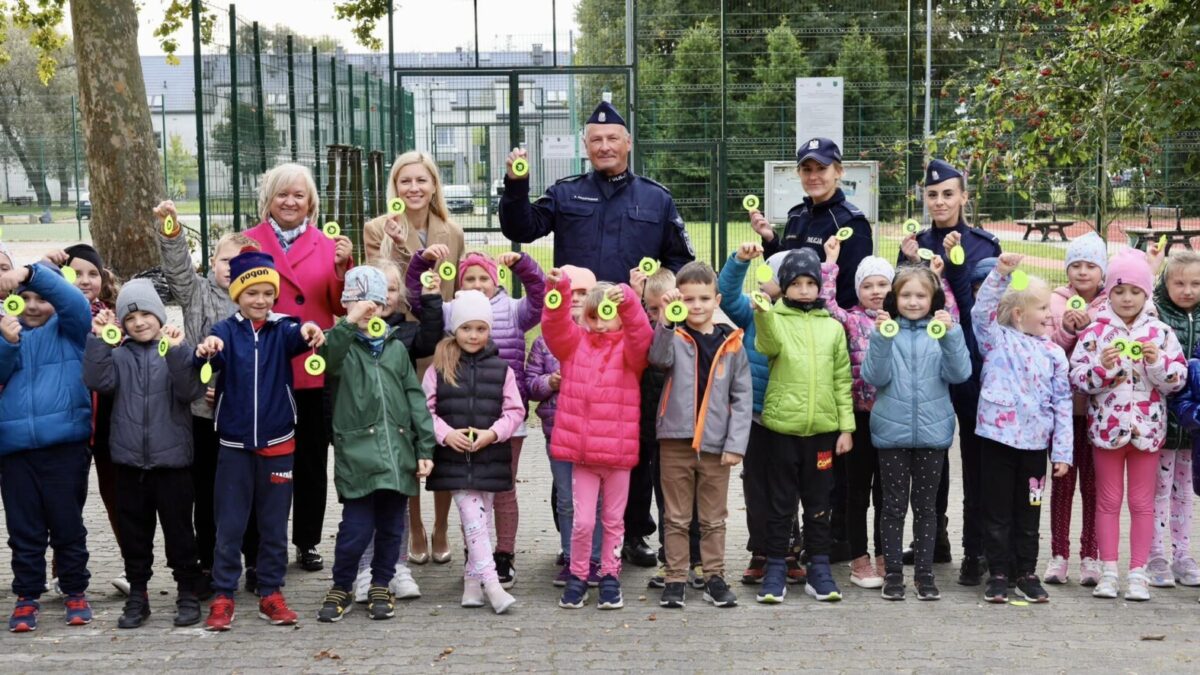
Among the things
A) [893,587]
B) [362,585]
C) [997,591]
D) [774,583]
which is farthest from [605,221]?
[997,591]

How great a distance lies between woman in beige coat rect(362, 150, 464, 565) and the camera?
6320 millimetres

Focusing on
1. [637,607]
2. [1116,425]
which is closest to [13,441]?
[637,607]

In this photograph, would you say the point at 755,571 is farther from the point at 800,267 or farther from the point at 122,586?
the point at 122,586

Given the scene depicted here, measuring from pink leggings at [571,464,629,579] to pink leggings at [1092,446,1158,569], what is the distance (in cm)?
228

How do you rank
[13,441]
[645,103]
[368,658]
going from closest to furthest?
[368,658], [13,441], [645,103]

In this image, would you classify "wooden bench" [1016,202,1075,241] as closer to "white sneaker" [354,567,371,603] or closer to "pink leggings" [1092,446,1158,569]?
"pink leggings" [1092,446,1158,569]

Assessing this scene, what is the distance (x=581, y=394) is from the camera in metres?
5.84

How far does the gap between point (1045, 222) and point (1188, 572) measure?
8466 mm

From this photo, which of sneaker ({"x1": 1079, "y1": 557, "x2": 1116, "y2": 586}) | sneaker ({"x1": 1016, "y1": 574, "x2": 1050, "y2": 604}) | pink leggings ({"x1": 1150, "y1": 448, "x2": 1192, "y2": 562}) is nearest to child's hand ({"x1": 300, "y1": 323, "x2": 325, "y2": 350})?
sneaker ({"x1": 1016, "y1": 574, "x2": 1050, "y2": 604})

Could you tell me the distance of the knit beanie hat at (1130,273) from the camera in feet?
19.4

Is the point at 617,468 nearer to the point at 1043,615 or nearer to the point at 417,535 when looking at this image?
the point at 417,535

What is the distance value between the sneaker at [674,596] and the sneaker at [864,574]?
2.93 feet

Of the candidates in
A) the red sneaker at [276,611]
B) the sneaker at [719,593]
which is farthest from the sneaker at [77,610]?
the sneaker at [719,593]

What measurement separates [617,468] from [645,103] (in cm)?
1139
